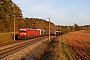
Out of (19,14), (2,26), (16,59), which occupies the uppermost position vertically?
(19,14)

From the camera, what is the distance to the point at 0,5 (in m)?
50.0

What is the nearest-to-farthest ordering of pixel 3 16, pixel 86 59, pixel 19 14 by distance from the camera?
pixel 86 59, pixel 3 16, pixel 19 14

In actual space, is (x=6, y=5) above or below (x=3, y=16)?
above

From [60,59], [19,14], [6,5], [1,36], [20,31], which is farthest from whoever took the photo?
[19,14]

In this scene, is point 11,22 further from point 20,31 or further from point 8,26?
point 20,31

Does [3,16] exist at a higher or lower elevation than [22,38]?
higher

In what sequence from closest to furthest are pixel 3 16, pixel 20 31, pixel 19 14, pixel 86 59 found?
pixel 86 59, pixel 20 31, pixel 3 16, pixel 19 14

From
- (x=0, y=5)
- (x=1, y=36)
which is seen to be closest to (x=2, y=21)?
(x=0, y=5)

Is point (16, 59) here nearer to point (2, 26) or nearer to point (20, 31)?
point (20, 31)

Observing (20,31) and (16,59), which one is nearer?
(16,59)

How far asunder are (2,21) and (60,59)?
38.3 meters

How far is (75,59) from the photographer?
16047 mm

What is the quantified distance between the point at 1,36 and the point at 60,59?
27.0m

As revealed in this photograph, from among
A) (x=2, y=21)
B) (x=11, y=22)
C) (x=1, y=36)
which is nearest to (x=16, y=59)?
(x=1, y=36)
